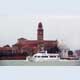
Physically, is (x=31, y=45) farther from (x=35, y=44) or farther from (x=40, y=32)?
(x=40, y=32)

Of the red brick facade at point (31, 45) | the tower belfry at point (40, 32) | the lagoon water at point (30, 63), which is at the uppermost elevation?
the tower belfry at point (40, 32)

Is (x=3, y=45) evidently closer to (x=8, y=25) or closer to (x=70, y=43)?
(x=8, y=25)

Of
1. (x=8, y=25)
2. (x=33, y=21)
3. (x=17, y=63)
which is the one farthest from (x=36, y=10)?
(x=17, y=63)

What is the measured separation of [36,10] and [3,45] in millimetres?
495

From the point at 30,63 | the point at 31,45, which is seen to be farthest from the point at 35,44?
the point at 30,63

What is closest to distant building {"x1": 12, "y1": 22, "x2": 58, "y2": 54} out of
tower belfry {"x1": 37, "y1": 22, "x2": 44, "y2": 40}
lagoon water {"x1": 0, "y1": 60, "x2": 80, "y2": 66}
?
tower belfry {"x1": 37, "y1": 22, "x2": 44, "y2": 40}

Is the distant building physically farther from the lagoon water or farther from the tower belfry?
the lagoon water

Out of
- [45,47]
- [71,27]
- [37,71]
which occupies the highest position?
[71,27]

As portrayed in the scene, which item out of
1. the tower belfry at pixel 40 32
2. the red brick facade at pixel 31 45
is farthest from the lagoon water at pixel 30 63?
the tower belfry at pixel 40 32

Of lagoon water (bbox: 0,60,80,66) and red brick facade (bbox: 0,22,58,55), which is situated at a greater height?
red brick facade (bbox: 0,22,58,55)

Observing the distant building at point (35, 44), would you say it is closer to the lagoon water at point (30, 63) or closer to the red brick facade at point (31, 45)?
the red brick facade at point (31, 45)

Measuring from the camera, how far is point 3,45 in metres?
3.30

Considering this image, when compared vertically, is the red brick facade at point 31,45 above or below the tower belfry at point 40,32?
below

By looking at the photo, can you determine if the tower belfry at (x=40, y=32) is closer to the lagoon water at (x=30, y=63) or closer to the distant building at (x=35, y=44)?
the distant building at (x=35, y=44)
